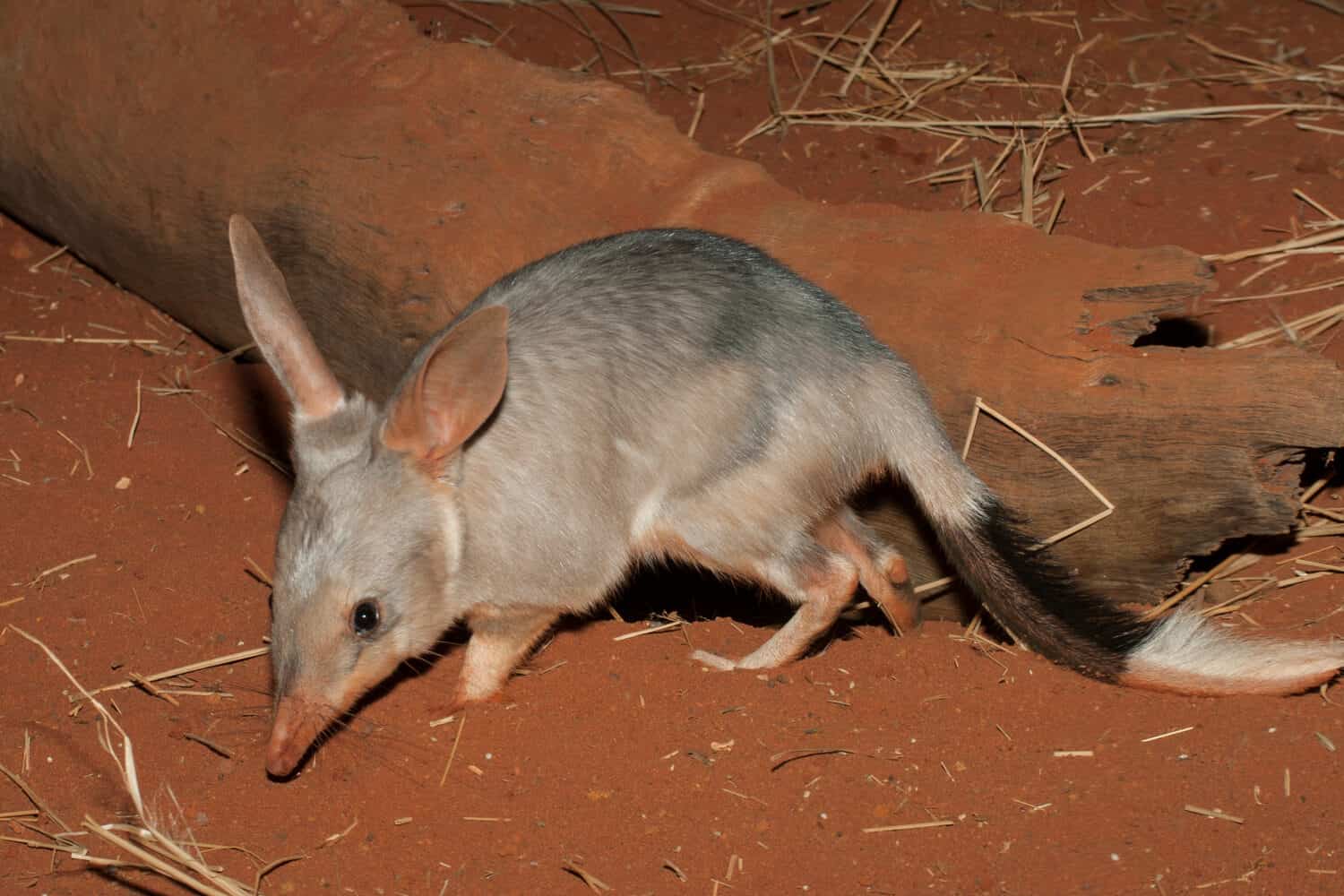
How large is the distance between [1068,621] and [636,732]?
123cm

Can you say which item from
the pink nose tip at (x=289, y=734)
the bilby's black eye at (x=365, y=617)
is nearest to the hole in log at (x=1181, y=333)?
the bilby's black eye at (x=365, y=617)

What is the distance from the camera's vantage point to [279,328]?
3488 mm

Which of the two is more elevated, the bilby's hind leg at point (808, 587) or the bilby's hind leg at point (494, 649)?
the bilby's hind leg at point (808, 587)

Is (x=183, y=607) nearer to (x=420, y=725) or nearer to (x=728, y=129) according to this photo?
(x=420, y=725)

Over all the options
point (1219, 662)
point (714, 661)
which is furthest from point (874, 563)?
point (1219, 662)

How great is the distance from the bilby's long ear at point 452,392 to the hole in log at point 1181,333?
2432 mm

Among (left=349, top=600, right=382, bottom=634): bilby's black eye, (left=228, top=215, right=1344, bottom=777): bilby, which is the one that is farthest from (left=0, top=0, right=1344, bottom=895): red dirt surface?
(left=349, top=600, right=382, bottom=634): bilby's black eye

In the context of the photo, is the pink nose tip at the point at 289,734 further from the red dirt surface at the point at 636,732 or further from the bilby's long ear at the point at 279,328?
the bilby's long ear at the point at 279,328

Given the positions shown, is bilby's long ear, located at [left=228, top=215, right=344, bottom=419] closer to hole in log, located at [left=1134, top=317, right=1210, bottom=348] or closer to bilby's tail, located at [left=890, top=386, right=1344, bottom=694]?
bilby's tail, located at [left=890, top=386, right=1344, bottom=694]

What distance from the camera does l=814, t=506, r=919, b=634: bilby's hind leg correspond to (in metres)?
4.15

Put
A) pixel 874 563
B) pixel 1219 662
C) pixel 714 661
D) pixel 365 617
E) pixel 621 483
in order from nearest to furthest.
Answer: pixel 365 617
pixel 1219 662
pixel 621 483
pixel 714 661
pixel 874 563

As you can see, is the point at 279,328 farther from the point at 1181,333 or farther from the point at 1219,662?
the point at 1181,333

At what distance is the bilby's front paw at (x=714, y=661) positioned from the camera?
Result: 3.98 meters

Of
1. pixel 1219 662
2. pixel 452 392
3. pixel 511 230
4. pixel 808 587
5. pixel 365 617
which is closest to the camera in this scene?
pixel 452 392
